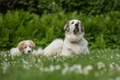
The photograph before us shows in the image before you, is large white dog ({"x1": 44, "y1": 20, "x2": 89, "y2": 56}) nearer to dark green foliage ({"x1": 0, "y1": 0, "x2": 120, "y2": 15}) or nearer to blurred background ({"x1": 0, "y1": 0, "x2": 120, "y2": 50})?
blurred background ({"x1": 0, "y1": 0, "x2": 120, "y2": 50})

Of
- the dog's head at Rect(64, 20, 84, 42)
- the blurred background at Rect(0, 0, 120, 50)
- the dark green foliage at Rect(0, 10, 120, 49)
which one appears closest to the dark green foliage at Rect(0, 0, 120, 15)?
the blurred background at Rect(0, 0, 120, 50)

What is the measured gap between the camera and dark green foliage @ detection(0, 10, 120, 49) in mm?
16828

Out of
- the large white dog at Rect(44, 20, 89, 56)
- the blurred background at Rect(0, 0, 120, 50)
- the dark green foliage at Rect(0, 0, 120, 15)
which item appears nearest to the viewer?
the large white dog at Rect(44, 20, 89, 56)

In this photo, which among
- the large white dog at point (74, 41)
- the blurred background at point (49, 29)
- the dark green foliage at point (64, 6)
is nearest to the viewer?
the large white dog at point (74, 41)

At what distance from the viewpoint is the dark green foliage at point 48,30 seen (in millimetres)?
16828

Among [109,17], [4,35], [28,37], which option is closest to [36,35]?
[28,37]

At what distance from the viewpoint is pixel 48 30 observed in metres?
16.8

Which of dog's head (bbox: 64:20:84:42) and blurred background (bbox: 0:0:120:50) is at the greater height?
dog's head (bbox: 64:20:84:42)

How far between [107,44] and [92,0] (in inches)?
226

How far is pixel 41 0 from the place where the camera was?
23.6 meters

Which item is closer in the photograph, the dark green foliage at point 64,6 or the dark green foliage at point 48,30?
the dark green foliage at point 48,30

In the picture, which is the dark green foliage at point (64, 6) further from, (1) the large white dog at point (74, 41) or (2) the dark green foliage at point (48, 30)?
(1) the large white dog at point (74, 41)

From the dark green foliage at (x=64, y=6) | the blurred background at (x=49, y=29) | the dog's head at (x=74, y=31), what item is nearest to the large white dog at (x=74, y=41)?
the dog's head at (x=74, y=31)

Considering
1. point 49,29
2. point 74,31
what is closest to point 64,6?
point 49,29
